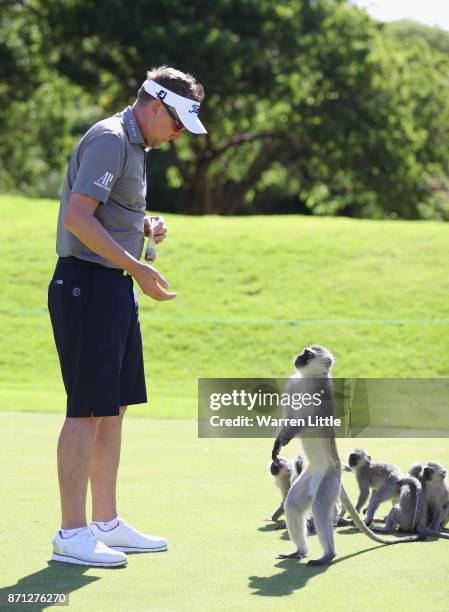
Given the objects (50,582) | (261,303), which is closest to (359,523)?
(50,582)

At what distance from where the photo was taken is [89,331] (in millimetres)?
Answer: 4859

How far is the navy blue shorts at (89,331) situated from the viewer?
15.9 feet

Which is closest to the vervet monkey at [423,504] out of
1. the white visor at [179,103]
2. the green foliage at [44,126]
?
the white visor at [179,103]

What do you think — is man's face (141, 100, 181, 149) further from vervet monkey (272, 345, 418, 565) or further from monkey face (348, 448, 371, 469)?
monkey face (348, 448, 371, 469)

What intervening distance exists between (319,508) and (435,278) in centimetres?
1395

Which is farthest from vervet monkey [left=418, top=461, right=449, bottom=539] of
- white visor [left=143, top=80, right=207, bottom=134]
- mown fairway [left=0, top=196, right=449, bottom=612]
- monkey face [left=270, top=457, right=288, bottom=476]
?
white visor [left=143, top=80, right=207, bottom=134]

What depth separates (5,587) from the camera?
14.0 ft

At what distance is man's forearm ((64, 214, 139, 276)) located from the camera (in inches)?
185

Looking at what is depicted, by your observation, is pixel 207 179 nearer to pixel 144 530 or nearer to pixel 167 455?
pixel 167 455

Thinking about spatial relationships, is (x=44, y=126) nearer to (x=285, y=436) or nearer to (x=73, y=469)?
(x=285, y=436)

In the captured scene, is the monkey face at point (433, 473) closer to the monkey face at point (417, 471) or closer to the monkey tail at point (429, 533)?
the monkey face at point (417, 471)

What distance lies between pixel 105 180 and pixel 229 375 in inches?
434

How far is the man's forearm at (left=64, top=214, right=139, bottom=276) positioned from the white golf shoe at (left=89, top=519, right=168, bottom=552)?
52.3 inches

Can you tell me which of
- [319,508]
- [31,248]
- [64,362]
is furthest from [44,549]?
[31,248]
